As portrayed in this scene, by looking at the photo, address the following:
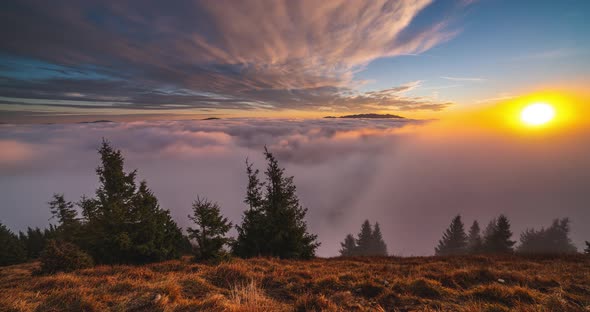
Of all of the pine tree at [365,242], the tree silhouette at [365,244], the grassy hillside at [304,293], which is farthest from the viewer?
the tree silhouette at [365,244]

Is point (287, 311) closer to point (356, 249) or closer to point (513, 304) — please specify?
point (513, 304)

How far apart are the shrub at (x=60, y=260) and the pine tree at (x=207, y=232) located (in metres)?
4.64

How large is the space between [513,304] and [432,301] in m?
1.79

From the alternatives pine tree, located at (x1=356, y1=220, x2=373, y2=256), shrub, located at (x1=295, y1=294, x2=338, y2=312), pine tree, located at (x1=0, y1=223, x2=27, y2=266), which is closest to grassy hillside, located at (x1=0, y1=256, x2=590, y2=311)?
shrub, located at (x1=295, y1=294, x2=338, y2=312)

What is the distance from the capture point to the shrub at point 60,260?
9641 millimetres

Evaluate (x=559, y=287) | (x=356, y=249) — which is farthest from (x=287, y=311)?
(x=356, y=249)

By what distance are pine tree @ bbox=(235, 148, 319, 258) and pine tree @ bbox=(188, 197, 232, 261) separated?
12.9 ft

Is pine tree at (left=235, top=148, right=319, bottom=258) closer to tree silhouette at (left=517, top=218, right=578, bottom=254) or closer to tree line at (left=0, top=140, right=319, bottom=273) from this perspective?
tree line at (left=0, top=140, right=319, bottom=273)

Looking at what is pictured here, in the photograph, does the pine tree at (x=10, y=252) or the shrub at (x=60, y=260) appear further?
the pine tree at (x=10, y=252)

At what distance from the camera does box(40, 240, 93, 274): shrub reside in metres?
9.64

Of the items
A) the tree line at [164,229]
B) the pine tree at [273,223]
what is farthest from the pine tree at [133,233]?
the pine tree at [273,223]

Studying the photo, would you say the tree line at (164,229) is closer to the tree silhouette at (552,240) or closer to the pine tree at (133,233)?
the pine tree at (133,233)

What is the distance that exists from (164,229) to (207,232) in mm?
5301

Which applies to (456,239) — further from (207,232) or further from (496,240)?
(207,232)
